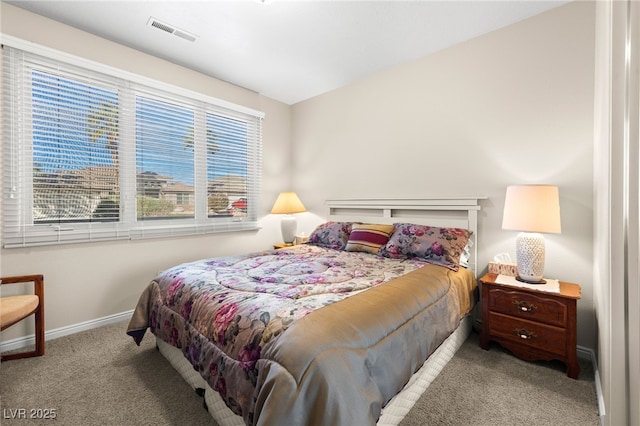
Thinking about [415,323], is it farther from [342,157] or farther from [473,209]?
[342,157]

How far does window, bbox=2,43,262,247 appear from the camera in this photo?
2.12 metres

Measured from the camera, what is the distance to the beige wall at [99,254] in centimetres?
215

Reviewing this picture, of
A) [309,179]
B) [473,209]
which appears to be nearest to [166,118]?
[309,179]

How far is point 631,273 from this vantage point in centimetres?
101

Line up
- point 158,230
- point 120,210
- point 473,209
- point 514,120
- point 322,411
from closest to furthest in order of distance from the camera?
point 322,411 < point 514,120 < point 473,209 < point 120,210 < point 158,230

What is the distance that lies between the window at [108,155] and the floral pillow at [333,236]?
112cm

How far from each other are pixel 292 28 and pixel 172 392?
2.89m

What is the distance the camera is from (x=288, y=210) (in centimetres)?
368

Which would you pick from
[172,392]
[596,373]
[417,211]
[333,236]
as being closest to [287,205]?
[333,236]

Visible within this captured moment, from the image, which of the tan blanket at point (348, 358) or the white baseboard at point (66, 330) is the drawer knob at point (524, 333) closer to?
the tan blanket at point (348, 358)

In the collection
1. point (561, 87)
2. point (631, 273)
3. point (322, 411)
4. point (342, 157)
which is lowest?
point (322, 411)

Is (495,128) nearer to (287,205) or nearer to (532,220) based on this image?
(532,220)

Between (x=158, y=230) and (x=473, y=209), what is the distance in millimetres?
3138

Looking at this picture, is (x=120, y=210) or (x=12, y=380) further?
(x=120, y=210)
